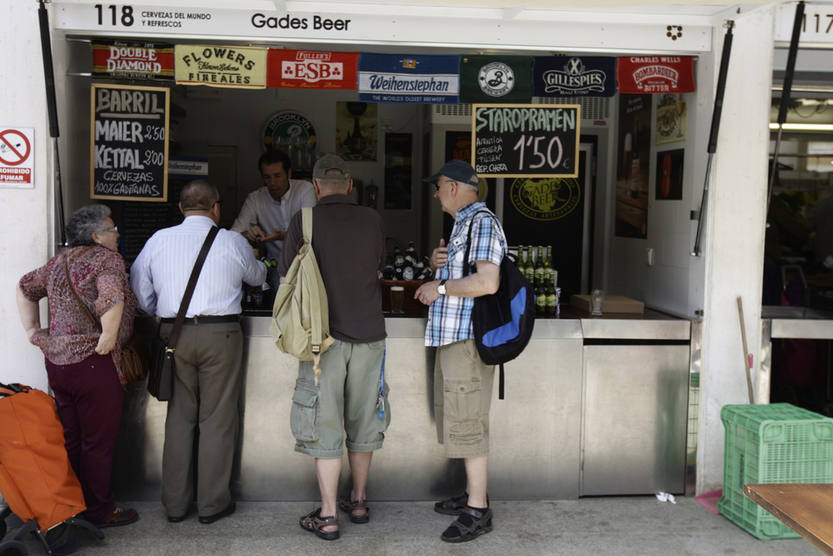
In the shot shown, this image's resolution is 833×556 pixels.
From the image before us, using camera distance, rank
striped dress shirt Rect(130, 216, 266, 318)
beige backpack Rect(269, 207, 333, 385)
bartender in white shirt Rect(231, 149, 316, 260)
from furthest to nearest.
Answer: bartender in white shirt Rect(231, 149, 316, 260) → striped dress shirt Rect(130, 216, 266, 318) → beige backpack Rect(269, 207, 333, 385)

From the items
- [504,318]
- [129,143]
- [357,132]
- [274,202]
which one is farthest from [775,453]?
[357,132]

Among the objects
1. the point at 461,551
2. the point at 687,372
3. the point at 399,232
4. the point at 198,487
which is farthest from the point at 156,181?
the point at 399,232

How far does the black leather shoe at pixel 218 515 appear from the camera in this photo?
4083 mm

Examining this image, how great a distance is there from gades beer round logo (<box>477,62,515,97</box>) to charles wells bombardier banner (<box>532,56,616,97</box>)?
15cm

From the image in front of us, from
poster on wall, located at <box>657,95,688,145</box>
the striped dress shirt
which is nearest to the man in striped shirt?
the striped dress shirt

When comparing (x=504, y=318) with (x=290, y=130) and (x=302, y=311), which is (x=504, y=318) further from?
(x=290, y=130)

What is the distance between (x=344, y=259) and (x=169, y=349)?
97 centimetres

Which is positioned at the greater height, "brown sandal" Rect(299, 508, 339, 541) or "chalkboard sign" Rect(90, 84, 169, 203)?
"chalkboard sign" Rect(90, 84, 169, 203)

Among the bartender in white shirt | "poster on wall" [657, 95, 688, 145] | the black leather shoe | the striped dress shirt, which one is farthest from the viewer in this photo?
the bartender in white shirt

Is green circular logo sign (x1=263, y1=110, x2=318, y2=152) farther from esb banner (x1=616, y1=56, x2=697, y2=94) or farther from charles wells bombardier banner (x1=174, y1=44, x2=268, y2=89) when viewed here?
esb banner (x1=616, y1=56, x2=697, y2=94)

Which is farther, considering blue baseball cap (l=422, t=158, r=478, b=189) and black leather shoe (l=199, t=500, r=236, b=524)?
black leather shoe (l=199, t=500, r=236, b=524)

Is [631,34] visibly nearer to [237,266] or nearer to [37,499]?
[237,266]

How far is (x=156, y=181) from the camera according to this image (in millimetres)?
4578

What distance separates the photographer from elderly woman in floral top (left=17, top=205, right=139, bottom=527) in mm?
3738
